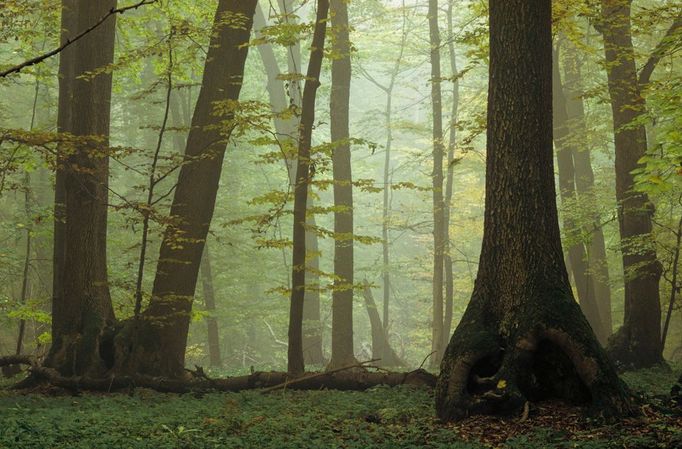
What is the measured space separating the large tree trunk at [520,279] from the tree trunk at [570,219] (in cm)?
946

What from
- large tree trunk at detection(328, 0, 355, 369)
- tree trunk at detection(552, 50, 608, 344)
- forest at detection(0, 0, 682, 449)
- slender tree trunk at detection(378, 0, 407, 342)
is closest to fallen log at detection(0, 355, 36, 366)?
forest at detection(0, 0, 682, 449)

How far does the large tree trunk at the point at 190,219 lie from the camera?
10188mm

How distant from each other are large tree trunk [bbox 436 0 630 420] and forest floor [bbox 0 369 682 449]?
29 centimetres

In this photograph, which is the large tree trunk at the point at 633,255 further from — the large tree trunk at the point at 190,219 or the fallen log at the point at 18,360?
the fallen log at the point at 18,360

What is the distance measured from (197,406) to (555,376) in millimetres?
4566

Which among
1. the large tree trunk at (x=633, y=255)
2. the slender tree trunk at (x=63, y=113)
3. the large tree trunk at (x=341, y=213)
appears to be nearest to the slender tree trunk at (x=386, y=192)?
the large tree trunk at (x=341, y=213)

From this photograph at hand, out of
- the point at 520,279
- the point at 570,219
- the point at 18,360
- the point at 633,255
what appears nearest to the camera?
the point at 520,279

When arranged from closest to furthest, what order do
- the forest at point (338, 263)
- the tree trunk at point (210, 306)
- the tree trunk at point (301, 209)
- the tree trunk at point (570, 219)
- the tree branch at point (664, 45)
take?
1. the forest at point (338, 263)
2. the tree branch at point (664, 45)
3. the tree trunk at point (301, 209)
4. the tree trunk at point (570, 219)
5. the tree trunk at point (210, 306)

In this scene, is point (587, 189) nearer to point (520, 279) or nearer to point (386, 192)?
point (386, 192)

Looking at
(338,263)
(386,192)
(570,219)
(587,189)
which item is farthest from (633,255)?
(386,192)

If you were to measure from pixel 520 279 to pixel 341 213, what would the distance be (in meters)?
9.00

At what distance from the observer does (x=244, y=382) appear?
1039 cm

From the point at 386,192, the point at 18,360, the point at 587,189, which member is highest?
the point at 386,192

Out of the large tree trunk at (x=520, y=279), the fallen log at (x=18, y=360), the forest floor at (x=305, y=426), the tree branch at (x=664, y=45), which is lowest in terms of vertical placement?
the forest floor at (x=305, y=426)
